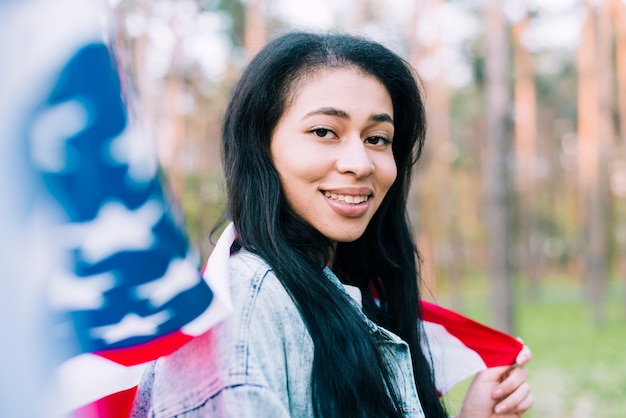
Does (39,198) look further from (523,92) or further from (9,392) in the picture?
(523,92)

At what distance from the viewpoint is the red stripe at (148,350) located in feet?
4.27

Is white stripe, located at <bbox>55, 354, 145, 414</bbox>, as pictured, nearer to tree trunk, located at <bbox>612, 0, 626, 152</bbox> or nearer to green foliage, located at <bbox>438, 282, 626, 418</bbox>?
green foliage, located at <bbox>438, 282, 626, 418</bbox>

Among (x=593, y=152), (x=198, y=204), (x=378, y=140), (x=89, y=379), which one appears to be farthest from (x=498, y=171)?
(x=198, y=204)

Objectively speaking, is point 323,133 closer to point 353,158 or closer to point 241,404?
point 353,158

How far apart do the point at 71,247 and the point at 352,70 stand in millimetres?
920

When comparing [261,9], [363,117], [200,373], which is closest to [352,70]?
[363,117]

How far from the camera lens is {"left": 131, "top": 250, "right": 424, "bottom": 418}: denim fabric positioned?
1.29 m

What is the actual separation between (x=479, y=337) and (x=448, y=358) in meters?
0.13

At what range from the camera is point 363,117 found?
177 cm

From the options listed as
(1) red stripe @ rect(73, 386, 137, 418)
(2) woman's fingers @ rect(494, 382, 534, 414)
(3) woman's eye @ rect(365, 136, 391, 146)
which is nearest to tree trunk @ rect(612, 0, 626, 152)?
(2) woman's fingers @ rect(494, 382, 534, 414)

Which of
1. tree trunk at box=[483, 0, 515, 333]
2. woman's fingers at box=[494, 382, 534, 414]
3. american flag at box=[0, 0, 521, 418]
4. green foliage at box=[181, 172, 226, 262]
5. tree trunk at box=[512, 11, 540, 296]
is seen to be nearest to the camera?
american flag at box=[0, 0, 521, 418]

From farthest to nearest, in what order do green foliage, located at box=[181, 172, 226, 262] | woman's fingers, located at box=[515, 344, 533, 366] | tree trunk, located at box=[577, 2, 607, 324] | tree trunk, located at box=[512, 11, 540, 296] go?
green foliage, located at box=[181, 172, 226, 262]
tree trunk, located at box=[512, 11, 540, 296]
tree trunk, located at box=[577, 2, 607, 324]
woman's fingers, located at box=[515, 344, 533, 366]

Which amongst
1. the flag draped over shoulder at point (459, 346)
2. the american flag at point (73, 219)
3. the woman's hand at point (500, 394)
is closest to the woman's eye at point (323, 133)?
the american flag at point (73, 219)

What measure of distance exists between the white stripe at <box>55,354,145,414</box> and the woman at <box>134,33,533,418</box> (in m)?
0.06
